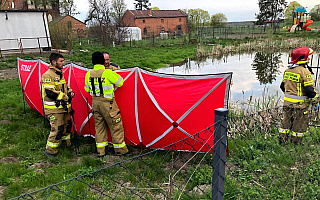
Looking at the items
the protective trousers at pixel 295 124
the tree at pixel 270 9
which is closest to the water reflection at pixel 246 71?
the protective trousers at pixel 295 124

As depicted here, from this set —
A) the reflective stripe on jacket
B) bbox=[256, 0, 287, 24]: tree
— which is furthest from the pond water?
bbox=[256, 0, 287, 24]: tree

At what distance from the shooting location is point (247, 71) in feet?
48.6

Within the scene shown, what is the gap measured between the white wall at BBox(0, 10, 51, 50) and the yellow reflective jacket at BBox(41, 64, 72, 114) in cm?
1742

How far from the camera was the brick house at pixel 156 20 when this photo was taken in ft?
170

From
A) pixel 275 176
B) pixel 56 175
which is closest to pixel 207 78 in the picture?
pixel 275 176

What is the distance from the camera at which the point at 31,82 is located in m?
7.00

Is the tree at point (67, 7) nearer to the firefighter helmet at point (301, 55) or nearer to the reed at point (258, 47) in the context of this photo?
the reed at point (258, 47)

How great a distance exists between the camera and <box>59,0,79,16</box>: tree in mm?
40616

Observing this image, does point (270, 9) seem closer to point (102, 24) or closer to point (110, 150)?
point (102, 24)

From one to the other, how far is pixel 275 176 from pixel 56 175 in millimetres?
3488

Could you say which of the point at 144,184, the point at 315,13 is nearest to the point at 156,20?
the point at 315,13

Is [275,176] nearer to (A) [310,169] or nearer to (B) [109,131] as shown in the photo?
(A) [310,169]

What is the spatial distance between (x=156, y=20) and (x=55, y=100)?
51.3 metres

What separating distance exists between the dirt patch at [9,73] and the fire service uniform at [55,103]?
9.25 meters
